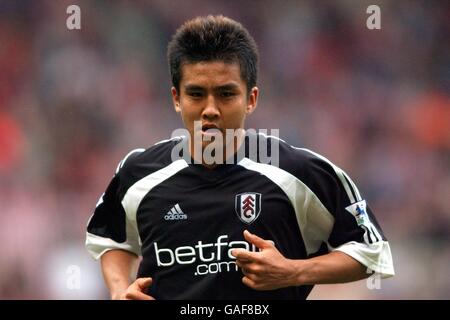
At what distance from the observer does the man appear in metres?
3.08

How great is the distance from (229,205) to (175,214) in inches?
8.6

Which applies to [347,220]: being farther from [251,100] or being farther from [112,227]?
[112,227]

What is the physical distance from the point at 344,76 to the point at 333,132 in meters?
0.69

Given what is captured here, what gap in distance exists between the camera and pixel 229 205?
3164mm

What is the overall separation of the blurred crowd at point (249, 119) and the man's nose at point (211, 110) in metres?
3.76

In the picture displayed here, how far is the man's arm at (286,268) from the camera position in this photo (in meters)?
2.84

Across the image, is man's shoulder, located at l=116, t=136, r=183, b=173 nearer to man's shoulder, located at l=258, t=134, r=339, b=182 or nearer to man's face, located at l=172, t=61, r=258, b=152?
man's face, located at l=172, t=61, r=258, b=152

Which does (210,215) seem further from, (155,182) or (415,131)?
(415,131)

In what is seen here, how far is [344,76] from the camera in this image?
25.9 feet

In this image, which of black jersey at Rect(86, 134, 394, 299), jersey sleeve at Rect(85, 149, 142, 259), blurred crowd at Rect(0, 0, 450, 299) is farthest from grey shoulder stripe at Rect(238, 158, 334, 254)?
blurred crowd at Rect(0, 0, 450, 299)

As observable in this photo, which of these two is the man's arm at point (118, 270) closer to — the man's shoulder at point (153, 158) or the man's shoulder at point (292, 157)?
the man's shoulder at point (153, 158)

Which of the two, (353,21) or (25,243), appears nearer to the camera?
(25,243)

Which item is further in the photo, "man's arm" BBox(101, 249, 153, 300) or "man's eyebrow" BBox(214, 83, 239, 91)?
"man's arm" BBox(101, 249, 153, 300)
